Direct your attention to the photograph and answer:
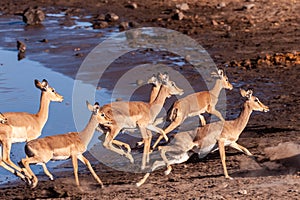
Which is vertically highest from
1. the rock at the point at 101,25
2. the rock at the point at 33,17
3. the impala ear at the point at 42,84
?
the impala ear at the point at 42,84

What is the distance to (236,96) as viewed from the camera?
49.9 ft

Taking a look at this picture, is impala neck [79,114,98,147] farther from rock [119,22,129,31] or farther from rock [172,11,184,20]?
rock [172,11,184,20]

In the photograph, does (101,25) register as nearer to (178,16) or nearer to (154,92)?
(178,16)

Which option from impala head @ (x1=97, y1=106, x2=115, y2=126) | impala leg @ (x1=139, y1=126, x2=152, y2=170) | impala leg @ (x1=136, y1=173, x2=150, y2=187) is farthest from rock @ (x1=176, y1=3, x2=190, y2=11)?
impala leg @ (x1=136, y1=173, x2=150, y2=187)

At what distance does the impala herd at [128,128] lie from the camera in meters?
10.3

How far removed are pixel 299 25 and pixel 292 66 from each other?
12.6ft

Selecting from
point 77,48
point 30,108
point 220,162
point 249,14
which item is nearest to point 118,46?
point 77,48

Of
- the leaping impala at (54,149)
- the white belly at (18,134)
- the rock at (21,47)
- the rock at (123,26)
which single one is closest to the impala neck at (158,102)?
the leaping impala at (54,149)

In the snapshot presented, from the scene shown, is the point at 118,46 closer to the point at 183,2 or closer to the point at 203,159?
the point at 183,2

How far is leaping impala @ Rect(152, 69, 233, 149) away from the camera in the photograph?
1201 centimetres

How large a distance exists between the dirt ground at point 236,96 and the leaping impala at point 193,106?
764 mm

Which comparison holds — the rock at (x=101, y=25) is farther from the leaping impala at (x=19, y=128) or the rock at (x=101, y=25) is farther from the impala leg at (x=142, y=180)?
the impala leg at (x=142, y=180)

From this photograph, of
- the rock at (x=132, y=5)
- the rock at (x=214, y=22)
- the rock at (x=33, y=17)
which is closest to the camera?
the rock at (x=214, y=22)

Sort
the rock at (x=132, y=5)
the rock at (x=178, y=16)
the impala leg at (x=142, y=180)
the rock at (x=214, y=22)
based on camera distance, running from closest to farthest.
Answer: the impala leg at (x=142, y=180)
the rock at (x=214, y=22)
the rock at (x=178, y=16)
the rock at (x=132, y=5)
